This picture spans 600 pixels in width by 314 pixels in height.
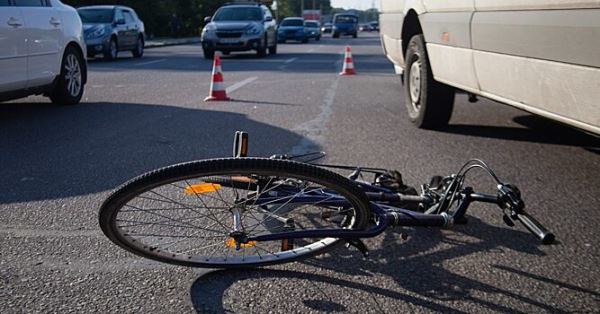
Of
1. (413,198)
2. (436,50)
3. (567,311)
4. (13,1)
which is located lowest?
(567,311)

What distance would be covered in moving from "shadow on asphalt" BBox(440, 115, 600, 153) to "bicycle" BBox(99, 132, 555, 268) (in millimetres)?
2774

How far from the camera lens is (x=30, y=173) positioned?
4.70 metres

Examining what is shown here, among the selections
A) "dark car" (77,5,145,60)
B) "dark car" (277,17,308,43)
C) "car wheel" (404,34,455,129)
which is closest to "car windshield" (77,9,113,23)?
"dark car" (77,5,145,60)

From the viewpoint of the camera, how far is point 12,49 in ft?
21.7

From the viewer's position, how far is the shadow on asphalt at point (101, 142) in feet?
14.7

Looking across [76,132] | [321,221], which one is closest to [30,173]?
[76,132]

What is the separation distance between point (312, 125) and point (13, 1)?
339cm

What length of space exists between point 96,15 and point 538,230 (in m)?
17.4

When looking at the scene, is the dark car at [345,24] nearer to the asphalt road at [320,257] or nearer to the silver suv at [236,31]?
the silver suv at [236,31]

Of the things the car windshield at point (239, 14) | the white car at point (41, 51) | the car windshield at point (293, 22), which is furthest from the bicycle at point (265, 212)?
the car windshield at point (293, 22)

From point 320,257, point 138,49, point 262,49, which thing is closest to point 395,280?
point 320,257

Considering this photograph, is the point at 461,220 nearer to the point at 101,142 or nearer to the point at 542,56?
the point at 542,56

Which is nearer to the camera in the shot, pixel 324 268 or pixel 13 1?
pixel 324 268

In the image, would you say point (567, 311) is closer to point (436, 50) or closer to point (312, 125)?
point (436, 50)
